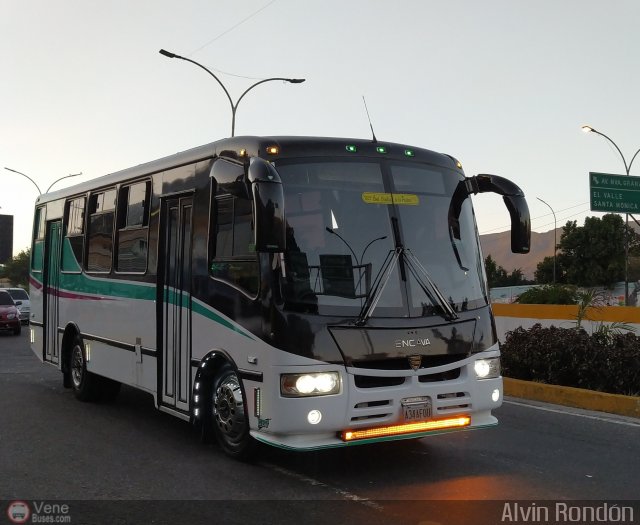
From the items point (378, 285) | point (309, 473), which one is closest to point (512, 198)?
point (378, 285)

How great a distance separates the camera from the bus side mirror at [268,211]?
18.7ft

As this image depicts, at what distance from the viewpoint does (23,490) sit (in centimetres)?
597

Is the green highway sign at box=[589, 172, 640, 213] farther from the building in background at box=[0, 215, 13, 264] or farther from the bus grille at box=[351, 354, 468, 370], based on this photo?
the building in background at box=[0, 215, 13, 264]

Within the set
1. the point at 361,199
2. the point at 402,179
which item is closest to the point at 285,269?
the point at 361,199

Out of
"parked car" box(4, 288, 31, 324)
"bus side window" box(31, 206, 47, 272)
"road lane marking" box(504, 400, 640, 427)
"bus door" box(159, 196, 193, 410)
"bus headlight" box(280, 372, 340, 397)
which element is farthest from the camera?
"parked car" box(4, 288, 31, 324)

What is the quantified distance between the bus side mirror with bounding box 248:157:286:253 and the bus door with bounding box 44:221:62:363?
6.42m

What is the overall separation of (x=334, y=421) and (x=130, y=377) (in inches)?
139

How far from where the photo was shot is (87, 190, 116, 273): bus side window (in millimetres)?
9398

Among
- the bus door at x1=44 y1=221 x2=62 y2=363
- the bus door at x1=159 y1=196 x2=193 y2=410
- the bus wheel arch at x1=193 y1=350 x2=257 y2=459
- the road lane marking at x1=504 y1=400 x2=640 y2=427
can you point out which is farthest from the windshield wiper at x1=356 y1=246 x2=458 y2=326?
the bus door at x1=44 y1=221 x2=62 y2=363

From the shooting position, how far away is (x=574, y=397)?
10.2 metres

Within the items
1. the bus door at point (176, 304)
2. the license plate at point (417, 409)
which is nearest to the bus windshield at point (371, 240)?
the license plate at point (417, 409)

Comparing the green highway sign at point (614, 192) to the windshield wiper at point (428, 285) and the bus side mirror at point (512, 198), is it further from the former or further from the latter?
the windshield wiper at point (428, 285)

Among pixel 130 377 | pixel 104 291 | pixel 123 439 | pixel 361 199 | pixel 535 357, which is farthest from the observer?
pixel 535 357

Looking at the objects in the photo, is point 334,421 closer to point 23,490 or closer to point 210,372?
point 210,372
